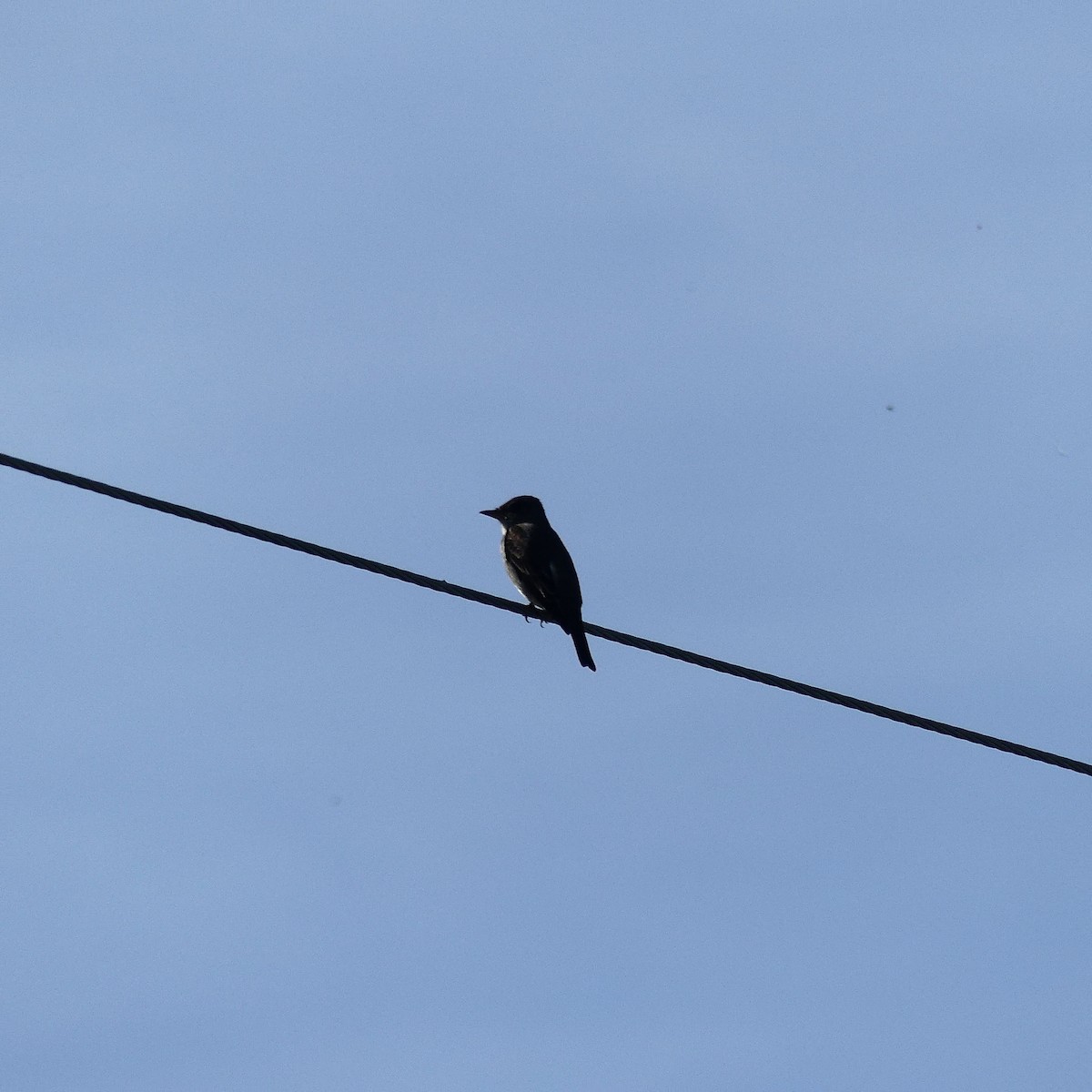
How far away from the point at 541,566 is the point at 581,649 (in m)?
0.94

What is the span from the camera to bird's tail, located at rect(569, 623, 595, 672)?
581 inches

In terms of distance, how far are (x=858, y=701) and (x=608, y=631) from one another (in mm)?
1329

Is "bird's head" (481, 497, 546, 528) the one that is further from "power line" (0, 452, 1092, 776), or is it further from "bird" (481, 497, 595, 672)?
"power line" (0, 452, 1092, 776)

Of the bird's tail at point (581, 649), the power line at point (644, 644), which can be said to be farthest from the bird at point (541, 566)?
the power line at point (644, 644)

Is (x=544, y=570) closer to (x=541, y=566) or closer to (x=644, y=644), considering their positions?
(x=541, y=566)

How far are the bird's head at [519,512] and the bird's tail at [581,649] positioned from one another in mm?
2127

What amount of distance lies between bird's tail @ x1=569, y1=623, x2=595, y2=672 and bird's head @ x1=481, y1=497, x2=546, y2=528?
6.98 ft

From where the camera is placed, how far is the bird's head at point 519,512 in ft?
55.5

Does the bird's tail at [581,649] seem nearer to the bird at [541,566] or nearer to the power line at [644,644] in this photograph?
the bird at [541,566]

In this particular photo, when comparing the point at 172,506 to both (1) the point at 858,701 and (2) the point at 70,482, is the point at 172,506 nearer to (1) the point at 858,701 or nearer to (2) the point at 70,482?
(2) the point at 70,482

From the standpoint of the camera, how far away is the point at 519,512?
1703 centimetres

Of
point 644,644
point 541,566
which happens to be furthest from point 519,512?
point 644,644

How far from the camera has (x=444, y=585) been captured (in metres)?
9.78

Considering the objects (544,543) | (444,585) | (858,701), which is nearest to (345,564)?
(444,585)
